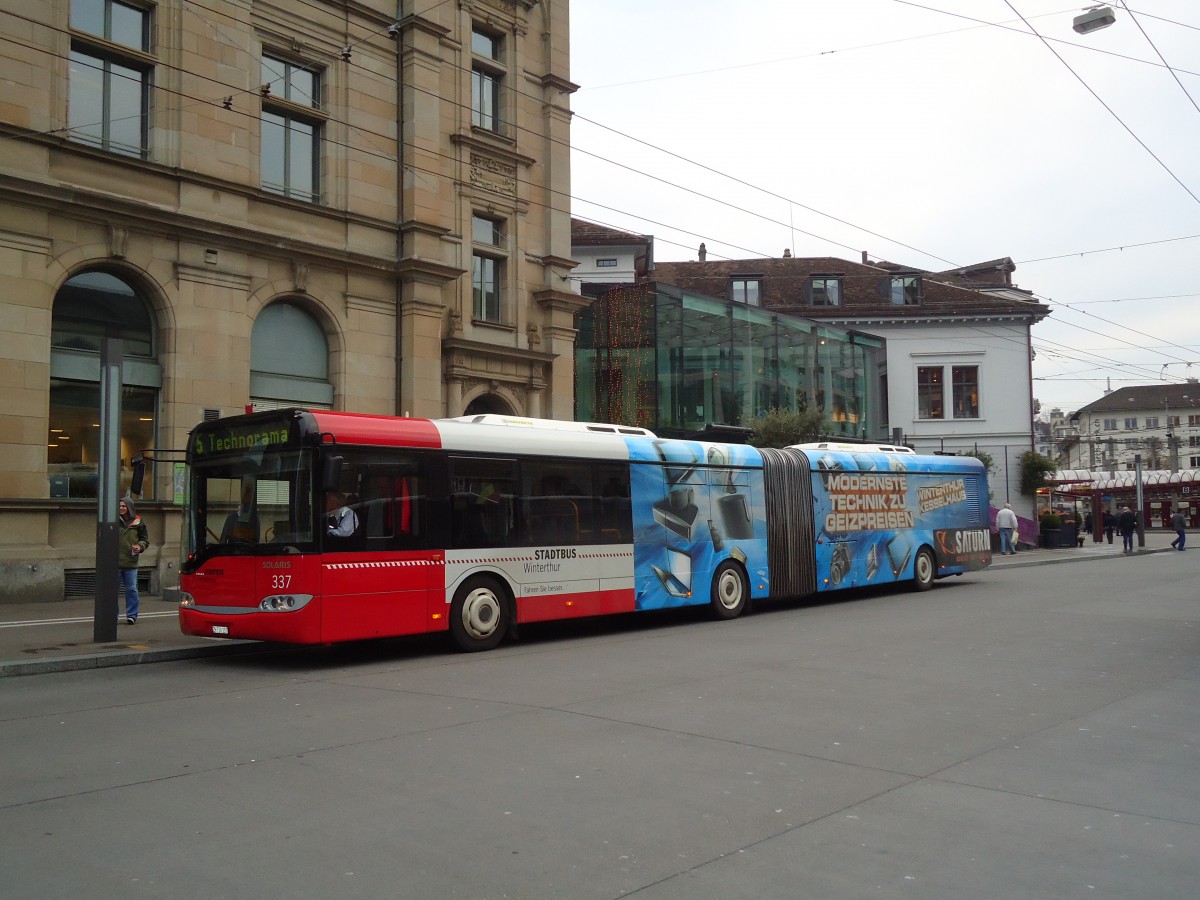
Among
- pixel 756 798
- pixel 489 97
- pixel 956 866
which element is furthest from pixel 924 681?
pixel 489 97

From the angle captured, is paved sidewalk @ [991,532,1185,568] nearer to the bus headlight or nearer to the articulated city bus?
the articulated city bus

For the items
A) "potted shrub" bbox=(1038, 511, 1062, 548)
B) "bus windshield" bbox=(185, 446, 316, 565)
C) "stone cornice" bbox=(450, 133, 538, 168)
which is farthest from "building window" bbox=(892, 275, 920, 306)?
"bus windshield" bbox=(185, 446, 316, 565)

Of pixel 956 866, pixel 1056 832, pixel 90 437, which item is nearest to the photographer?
pixel 956 866

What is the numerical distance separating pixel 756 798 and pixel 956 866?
4.58 feet

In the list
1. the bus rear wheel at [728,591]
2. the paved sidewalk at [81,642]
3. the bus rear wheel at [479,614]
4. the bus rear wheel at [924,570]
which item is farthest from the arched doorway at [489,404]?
the bus rear wheel at [479,614]

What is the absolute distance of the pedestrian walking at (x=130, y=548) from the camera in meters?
15.1

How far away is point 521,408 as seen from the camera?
27.4 m

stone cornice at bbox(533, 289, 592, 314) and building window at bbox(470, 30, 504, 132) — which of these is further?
stone cornice at bbox(533, 289, 592, 314)

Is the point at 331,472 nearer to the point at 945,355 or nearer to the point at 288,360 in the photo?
the point at 288,360

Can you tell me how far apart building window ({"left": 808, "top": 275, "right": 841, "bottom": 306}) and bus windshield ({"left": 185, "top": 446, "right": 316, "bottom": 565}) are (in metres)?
42.2

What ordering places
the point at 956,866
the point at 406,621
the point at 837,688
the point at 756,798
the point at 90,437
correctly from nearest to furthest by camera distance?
the point at 956,866
the point at 756,798
the point at 837,688
the point at 406,621
the point at 90,437

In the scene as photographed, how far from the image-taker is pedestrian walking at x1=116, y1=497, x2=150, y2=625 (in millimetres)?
15148

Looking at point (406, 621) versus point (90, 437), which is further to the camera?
point (90, 437)

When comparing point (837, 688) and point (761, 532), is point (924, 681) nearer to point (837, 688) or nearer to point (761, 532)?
point (837, 688)
